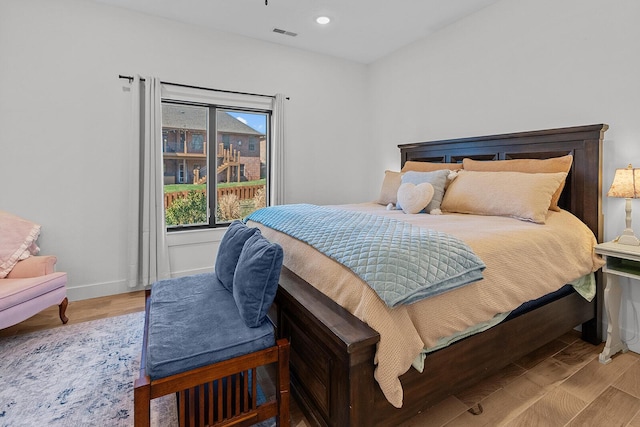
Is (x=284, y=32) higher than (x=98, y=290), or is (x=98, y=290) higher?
(x=284, y=32)

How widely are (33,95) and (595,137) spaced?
4.29m

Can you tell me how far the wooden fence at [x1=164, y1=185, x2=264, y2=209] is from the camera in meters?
3.54

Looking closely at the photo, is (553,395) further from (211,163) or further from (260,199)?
(211,163)

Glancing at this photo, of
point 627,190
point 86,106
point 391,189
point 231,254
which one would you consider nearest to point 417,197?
point 391,189

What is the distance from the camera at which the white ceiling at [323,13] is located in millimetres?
2951

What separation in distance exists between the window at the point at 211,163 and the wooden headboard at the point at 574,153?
7.97 ft

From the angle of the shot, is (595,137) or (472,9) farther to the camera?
(472,9)

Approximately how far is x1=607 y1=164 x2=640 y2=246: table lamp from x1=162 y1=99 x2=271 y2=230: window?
3110 millimetres

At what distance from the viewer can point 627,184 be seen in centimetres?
194

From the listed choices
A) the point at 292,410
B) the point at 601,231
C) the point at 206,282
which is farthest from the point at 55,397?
the point at 601,231

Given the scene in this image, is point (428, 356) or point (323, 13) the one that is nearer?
point (428, 356)

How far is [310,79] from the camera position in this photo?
405cm

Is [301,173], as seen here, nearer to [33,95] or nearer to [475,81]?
[475,81]

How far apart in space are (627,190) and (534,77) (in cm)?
119
